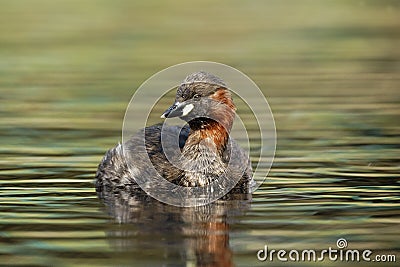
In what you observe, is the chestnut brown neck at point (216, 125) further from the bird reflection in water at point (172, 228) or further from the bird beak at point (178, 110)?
the bird reflection in water at point (172, 228)

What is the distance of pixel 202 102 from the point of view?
1223cm

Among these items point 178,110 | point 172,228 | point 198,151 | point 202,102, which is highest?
point 202,102

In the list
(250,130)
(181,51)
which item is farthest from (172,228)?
(181,51)

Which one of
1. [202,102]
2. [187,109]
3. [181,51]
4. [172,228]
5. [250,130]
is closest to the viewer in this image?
[172,228]

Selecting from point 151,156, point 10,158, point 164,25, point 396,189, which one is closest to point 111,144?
point 10,158

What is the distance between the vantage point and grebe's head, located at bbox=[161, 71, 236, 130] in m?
12.0

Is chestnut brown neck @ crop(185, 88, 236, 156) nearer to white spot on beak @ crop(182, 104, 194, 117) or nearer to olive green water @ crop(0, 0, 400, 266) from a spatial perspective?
white spot on beak @ crop(182, 104, 194, 117)

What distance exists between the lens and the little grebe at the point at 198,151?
12.2m

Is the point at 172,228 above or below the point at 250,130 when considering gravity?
below

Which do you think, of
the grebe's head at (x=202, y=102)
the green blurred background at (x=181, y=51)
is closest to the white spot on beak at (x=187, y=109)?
the grebe's head at (x=202, y=102)

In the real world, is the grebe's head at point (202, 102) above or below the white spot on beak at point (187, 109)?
above

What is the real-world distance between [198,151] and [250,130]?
395 centimetres

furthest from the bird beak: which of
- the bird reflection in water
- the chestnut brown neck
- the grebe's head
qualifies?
the bird reflection in water

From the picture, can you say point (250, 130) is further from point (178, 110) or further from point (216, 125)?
point (178, 110)
